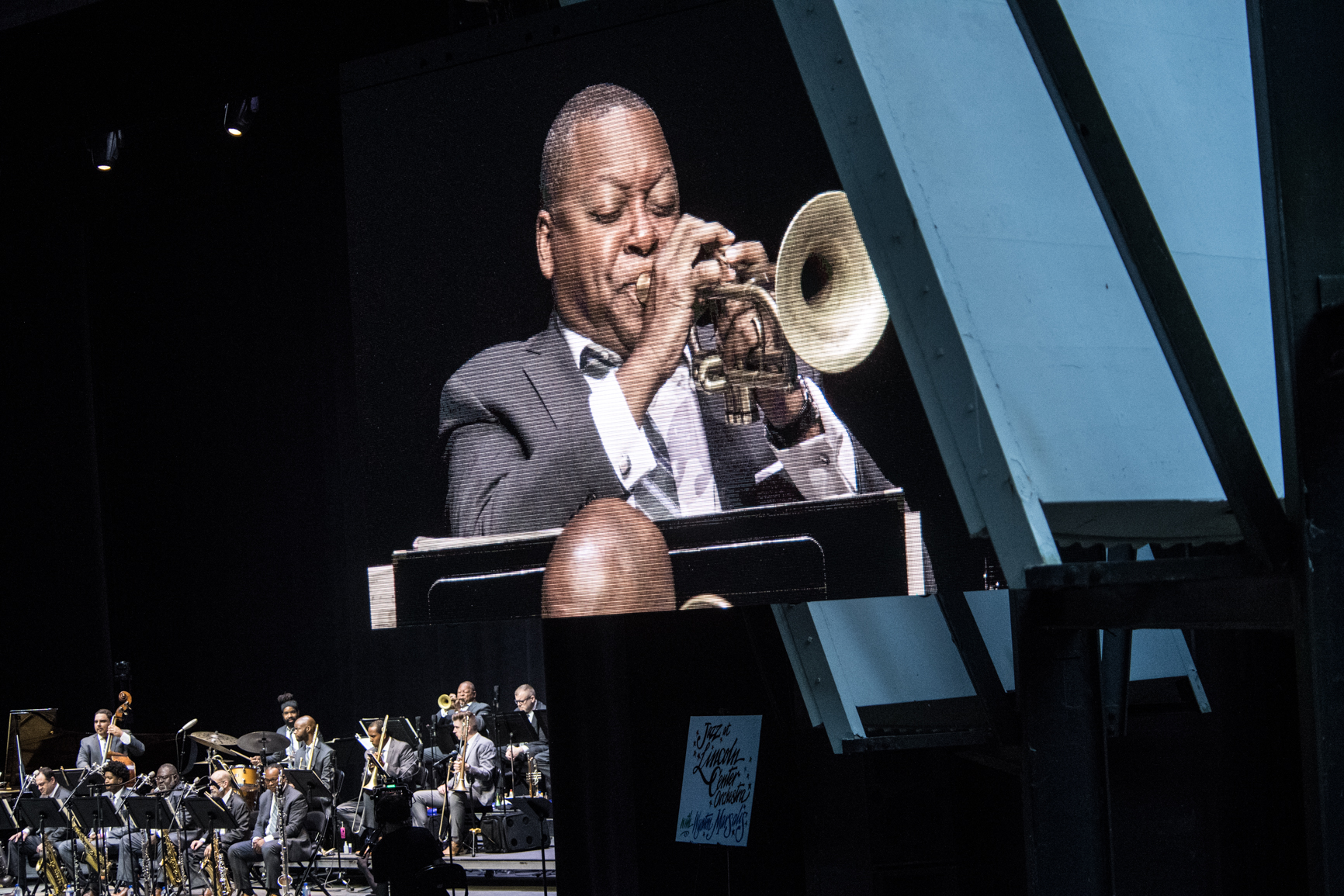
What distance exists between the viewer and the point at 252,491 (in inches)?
749

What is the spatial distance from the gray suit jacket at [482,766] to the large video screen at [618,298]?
25.2ft

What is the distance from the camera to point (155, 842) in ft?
44.1

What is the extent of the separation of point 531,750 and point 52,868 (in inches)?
195

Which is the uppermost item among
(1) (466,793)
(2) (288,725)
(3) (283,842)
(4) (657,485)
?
(4) (657,485)

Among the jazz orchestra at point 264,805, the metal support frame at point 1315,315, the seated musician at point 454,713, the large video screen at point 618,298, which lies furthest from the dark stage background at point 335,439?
the jazz orchestra at point 264,805

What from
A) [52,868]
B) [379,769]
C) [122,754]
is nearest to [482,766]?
[379,769]

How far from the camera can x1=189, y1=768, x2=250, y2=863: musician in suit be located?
1315 cm

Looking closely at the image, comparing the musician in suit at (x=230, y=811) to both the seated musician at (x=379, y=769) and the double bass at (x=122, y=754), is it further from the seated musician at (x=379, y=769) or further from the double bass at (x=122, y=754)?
the double bass at (x=122, y=754)

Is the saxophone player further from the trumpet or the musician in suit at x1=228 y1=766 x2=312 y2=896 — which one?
the trumpet

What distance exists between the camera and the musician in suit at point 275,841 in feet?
41.5

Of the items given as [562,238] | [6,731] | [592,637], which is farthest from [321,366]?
[562,238]

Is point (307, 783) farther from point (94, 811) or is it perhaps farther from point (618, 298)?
point (618, 298)

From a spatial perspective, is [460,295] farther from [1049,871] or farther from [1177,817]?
[1049,871]

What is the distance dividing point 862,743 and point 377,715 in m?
13.4
